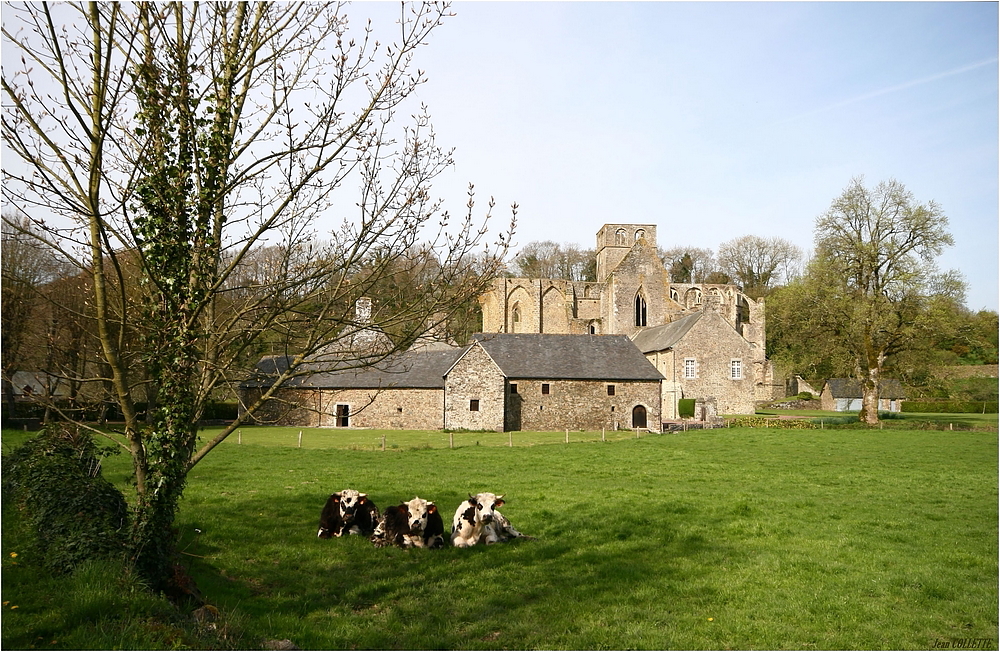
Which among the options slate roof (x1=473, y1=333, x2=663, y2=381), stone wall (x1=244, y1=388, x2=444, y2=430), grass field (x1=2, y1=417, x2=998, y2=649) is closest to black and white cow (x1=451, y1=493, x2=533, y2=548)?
grass field (x1=2, y1=417, x2=998, y2=649)

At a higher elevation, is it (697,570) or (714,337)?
(714,337)

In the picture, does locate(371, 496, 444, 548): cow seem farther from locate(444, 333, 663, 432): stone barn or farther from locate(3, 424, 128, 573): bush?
locate(444, 333, 663, 432): stone barn

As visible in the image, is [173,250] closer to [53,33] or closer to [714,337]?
[53,33]

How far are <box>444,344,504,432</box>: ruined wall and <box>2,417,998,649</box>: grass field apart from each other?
55.9 ft

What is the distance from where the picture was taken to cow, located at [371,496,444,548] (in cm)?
971

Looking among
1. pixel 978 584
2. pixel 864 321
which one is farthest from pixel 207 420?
pixel 978 584

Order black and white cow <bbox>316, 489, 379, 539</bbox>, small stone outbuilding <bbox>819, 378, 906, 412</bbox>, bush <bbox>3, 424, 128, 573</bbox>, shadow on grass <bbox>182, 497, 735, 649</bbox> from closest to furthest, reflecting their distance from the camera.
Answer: bush <bbox>3, 424, 128, 573</bbox>, shadow on grass <bbox>182, 497, 735, 649</bbox>, black and white cow <bbox>316, 489, 379, 539</bbox>, small stone outbuilding <bbox>819, 378, 906, 412</bbox>

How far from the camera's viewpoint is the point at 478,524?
991cm

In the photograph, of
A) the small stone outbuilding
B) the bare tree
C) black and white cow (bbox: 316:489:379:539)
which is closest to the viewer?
black and white cow (bbox: 316:489:379:539)

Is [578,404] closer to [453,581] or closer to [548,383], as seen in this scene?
[548,383]

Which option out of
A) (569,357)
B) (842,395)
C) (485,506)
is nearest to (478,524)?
(485,506)

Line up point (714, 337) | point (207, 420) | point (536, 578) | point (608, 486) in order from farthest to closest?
point (714, 337) → point (207, 420) → point (608, 486) → point (536, 578)

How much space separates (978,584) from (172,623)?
28.9ft

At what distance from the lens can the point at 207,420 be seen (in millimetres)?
38125
